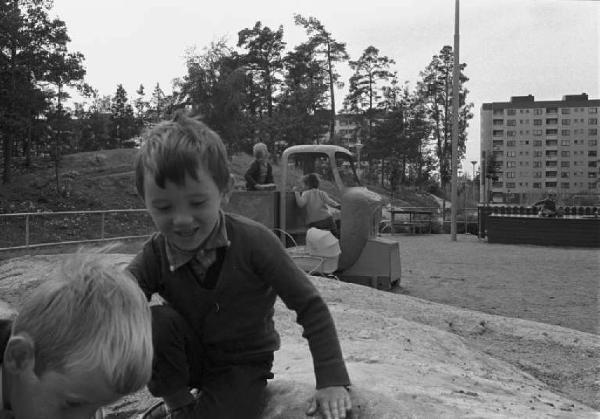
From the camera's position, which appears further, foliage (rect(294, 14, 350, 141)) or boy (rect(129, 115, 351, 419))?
foliage (rect(294, 14, 350, 141))

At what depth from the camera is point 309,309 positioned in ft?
6.44

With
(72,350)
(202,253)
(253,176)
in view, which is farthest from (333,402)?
(253,176)

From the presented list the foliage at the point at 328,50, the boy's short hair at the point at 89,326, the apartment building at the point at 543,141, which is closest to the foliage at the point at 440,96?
the foliage at the point at 328,50

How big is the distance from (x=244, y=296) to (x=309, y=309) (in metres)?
0.22

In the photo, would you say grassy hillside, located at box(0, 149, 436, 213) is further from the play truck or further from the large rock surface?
the large rock surface

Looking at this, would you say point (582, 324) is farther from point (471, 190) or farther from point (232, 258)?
point (471, 190)

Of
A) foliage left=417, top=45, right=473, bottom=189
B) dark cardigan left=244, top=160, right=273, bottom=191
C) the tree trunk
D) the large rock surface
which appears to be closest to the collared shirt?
the large rock surface

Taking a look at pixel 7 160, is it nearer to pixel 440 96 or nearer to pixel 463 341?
pixel 463 341

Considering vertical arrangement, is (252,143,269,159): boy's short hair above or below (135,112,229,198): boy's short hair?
above

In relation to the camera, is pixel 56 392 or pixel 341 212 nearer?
pixel 56 392

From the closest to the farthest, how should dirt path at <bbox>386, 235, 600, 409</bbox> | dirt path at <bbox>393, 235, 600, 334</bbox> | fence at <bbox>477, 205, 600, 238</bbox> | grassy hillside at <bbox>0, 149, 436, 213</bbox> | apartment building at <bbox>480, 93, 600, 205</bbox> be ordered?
dirt path at <bbox>386, 235, 600, 409</bbox> < dirt path at <bbox>393, 235, 600, 334</bbox> < grassy hillside at <bbox>0, 149, 436, 213</bbox> < fence at <bbox>477, 205, 600, 238</bbox> < apartment building at <bbox>480, 93, 600, 205</bbox>

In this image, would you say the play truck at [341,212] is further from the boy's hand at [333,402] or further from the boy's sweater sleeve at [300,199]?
the boy's hand at [333,402]

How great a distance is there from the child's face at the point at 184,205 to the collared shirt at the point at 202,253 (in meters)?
0.06

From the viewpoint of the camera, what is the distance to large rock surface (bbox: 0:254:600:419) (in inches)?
80.4
